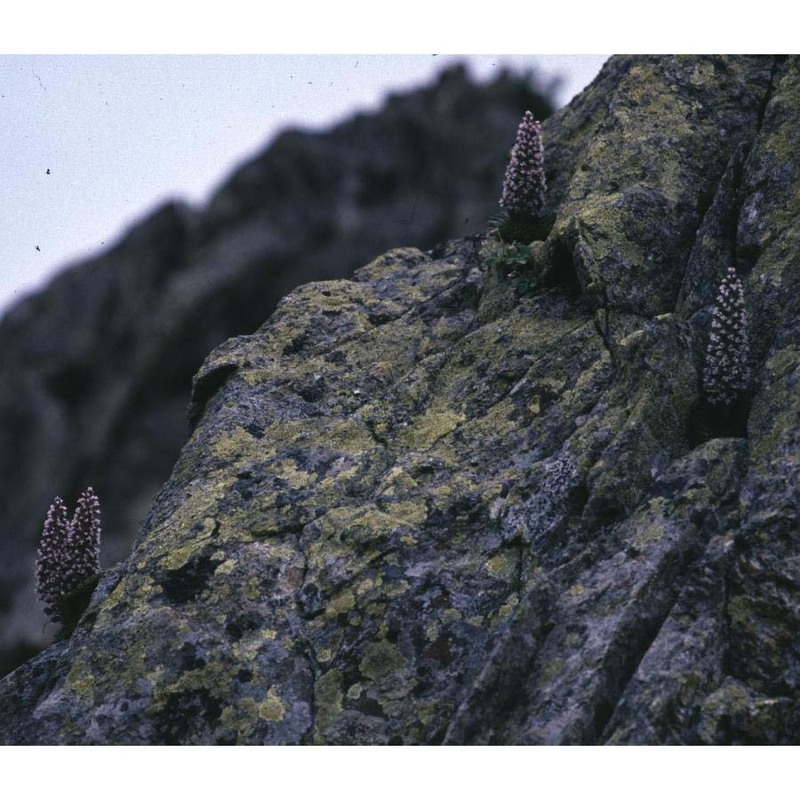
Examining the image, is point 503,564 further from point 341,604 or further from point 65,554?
point 65,554

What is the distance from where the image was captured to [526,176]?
33.2 feet

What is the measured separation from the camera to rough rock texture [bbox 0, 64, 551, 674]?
67.6 feet

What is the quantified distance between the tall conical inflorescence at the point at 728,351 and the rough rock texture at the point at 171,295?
43.7ft

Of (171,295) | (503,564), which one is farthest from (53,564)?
(171,295)

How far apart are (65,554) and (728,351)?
260 inches

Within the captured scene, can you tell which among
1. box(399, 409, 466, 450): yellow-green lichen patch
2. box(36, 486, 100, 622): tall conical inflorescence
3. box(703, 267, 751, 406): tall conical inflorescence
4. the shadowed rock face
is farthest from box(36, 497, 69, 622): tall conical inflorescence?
box(703, 267, 751, 406): tall conical inflorescence

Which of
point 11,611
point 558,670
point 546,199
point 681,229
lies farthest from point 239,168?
point 558,670

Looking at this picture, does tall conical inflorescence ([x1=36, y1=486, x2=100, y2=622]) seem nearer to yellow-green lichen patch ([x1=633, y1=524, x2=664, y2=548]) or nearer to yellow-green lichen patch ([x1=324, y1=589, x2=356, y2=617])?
yellow-green lichen patch ([x1=324, y1=589, x2=356, y2=617])

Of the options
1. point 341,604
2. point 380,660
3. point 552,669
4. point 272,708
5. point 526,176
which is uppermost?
point 526,176

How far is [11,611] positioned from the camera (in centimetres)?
1850

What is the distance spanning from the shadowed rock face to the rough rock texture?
10989 millimetres

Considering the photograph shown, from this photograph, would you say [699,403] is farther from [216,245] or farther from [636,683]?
[216,245]

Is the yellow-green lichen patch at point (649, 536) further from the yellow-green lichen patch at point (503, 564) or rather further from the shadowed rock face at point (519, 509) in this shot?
the yellow-green lichen patch at point (503, 564)

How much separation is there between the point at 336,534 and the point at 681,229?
4.60 meters
